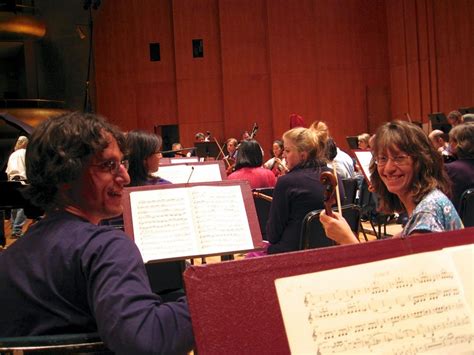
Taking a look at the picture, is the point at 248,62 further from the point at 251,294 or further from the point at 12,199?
the point at 251,294

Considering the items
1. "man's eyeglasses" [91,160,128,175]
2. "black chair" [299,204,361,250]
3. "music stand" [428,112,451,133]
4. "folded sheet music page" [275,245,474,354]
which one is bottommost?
"black chair" [299,204,361,250]

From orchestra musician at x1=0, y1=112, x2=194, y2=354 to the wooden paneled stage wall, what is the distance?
40.5ft

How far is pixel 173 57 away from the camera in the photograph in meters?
13.9

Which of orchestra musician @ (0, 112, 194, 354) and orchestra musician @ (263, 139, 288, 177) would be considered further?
orchestra musician @ (263, 139, 288, 177)

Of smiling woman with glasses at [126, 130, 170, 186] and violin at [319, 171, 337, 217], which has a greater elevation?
smiling woman with glasses at [126, 130, 170, 186]

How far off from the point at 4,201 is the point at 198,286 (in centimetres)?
467

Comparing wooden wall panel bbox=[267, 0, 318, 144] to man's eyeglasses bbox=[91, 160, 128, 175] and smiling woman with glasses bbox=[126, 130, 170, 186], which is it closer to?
smiling woman with glasses bbox=[126, 130, 170, 186]

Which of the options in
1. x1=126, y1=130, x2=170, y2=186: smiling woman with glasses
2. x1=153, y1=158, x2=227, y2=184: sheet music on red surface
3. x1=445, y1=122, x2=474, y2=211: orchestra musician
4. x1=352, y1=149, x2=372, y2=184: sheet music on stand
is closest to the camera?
x1=126, y1=130, x2=170, y2=186: smiling woman with glasses

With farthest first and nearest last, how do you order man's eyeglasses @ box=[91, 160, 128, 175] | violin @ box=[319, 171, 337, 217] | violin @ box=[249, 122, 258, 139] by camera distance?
violin @ box=[249, 122, 258, 139]
violin @ box=[319, 171, 337, 217]
man's eyeglasses @ box=[91, 160, 128, 175]

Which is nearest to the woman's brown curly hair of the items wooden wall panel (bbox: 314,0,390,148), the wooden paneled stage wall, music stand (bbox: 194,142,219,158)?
music stand (bbox: 194,142,219,158)

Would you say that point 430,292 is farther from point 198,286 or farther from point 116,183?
point 116,183

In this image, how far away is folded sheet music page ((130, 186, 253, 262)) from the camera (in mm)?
2684

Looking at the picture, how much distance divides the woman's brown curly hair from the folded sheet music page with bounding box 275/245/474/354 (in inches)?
46.0

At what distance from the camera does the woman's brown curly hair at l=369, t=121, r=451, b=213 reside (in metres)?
2.25
